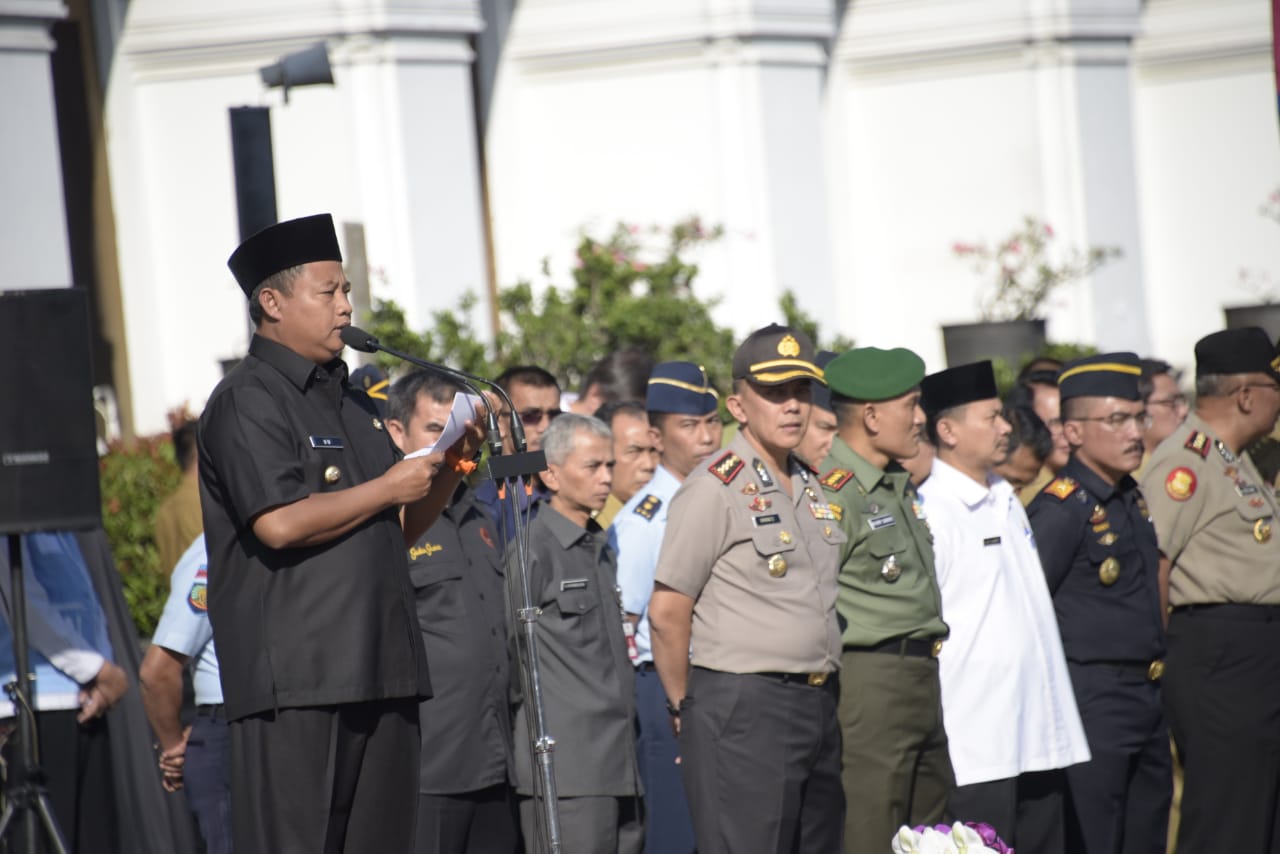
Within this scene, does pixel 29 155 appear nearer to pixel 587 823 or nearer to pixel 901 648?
pixel 587 823

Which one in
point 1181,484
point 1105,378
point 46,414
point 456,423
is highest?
point 46,414

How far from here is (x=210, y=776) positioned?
6324mm

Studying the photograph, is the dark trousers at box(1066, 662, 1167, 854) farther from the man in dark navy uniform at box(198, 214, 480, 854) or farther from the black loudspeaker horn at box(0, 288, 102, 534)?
the black loudspeaker horn at box(0, 288, 102, 534)

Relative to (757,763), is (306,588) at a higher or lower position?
higher

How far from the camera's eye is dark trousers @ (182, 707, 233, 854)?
247 inches

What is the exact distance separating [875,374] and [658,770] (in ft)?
6.01

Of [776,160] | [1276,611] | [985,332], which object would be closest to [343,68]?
[776,160]

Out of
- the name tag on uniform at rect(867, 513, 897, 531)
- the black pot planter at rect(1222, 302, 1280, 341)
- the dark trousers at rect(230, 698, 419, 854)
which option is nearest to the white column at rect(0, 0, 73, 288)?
the name tag on uniform at rect(867, 513, 897, 531)

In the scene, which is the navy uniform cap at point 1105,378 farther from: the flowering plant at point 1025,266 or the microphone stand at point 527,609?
the flowering plant at point 1025,266

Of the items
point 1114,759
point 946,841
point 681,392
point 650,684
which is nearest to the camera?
point 946,841

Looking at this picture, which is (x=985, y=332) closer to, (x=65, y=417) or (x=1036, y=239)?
(x=1036, y=239)

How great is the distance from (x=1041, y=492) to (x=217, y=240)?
22.5ft

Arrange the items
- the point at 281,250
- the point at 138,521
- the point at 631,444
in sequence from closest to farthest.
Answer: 1. the point at 281,250
2. the point at 631,444
3. the point at 138,521

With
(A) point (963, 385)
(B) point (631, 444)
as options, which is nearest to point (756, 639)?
(A) point (963, 385)
